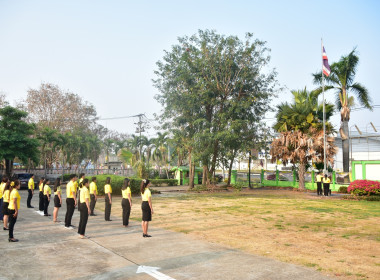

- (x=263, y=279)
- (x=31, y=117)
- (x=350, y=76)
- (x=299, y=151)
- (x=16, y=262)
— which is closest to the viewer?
(x=263, y=279)

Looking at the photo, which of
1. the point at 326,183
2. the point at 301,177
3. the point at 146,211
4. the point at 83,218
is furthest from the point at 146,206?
the point at 301,177

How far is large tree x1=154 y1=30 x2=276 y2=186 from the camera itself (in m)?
28.4

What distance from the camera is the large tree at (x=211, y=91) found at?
93.1 feet

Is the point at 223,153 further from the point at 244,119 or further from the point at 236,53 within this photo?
the point at 236,53

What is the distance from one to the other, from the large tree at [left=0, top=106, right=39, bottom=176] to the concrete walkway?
922 inches

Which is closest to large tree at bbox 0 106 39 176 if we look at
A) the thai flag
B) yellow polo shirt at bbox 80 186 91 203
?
yellow polo shirt at bbox 80 186 91 203

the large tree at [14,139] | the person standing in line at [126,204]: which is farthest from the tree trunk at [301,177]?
the large tree at [14,139]

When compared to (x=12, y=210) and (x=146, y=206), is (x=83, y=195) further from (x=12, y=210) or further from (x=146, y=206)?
(x=146, y=206)

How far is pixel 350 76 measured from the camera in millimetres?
30234

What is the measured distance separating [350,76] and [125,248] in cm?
2920

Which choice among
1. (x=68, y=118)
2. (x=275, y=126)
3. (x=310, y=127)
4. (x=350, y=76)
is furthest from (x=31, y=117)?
(x=350, y=76)

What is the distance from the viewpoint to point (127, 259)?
716 cm

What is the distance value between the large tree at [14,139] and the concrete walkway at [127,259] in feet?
76.8

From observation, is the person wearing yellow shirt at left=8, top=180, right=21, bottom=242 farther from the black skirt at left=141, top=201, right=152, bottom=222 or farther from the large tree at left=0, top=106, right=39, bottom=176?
the large tree at left=0, top=106, right=39, bottom=176
